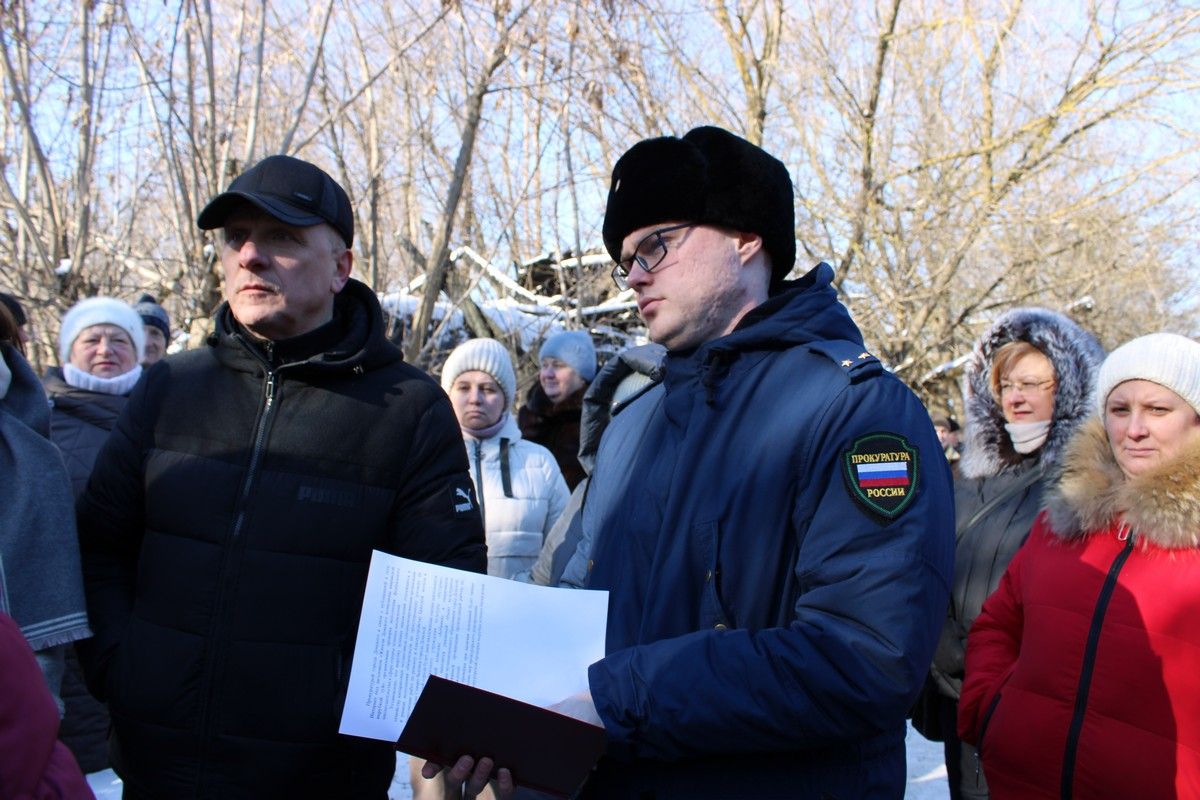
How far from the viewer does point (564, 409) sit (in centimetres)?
552

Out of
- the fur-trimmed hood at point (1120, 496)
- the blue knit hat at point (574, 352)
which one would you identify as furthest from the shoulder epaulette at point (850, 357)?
the blue knit hat at point (574, 352)

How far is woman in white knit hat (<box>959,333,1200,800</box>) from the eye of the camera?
227cm

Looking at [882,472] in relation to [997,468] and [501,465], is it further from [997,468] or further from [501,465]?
[501,465]

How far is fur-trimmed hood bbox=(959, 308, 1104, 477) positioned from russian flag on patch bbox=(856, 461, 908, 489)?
76.0 inches

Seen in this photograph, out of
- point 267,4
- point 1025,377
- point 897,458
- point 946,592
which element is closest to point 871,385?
point 897,458

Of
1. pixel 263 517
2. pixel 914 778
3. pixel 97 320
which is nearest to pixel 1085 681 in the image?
pixel 263 517

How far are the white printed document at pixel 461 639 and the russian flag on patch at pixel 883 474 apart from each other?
51cm

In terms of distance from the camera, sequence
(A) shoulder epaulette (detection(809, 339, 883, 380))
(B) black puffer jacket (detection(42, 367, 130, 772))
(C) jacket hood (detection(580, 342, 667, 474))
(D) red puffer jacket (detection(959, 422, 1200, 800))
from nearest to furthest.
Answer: (A) shoulder epaulette (detection(809, 339, 883, 380)) → (D) red puffer jacket (detection(959, 422, 1200, 800)) → (B) black puffer jacket (detection(42, 367, 130, 772)) → (C) jacket hood (detection(580, 342, 667, 474))

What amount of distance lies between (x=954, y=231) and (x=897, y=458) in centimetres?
1040

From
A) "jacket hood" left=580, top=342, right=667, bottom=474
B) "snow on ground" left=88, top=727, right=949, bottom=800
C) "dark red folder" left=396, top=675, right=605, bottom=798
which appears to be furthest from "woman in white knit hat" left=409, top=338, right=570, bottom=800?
"dark red folder" left=396, top=675, right=605, bottom=798

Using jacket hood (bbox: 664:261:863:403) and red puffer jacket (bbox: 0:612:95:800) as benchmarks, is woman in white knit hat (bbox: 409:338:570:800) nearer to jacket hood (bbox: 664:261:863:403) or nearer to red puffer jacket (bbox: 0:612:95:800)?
jacket hood (bbox: 664:261:863:403)

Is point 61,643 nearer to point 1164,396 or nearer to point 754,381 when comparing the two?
point 754,381

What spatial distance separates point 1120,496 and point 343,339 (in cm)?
199

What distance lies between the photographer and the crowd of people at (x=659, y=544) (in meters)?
1.58
